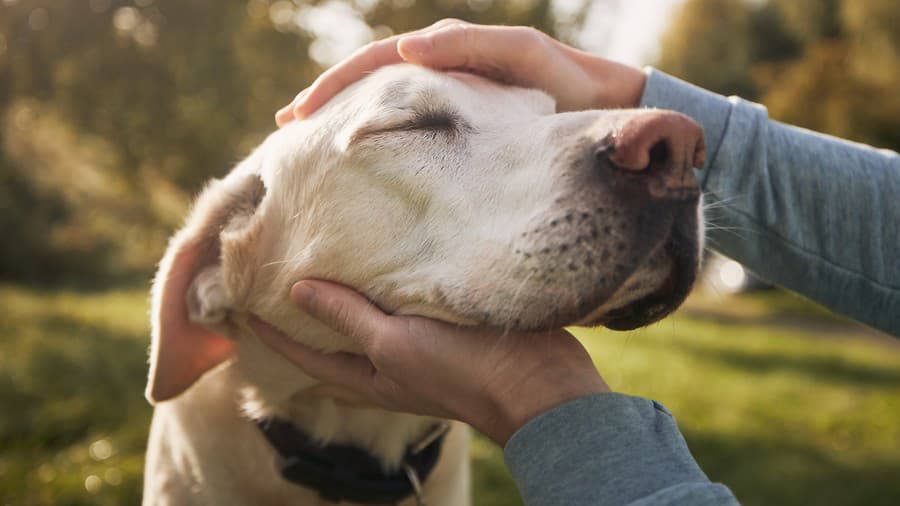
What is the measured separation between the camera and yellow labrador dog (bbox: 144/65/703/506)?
5.46ft

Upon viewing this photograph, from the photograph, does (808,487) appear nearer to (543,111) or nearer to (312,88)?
(543,111)

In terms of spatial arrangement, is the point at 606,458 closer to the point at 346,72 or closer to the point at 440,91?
the point at 440,91

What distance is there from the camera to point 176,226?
15.8ft

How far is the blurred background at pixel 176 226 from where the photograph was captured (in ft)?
16.3

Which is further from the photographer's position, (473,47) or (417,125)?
(473,47)

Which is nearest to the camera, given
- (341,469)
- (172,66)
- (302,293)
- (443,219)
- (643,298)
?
(643,298)

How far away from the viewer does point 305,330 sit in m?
2.20

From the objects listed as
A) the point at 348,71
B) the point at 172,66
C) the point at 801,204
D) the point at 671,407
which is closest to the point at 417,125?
the point at 348,71

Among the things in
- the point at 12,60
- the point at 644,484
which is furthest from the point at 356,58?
the point at 12,60

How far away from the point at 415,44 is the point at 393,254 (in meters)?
0.69

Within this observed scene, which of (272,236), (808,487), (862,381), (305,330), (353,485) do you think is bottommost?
(862,381)

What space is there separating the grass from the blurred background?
0.02 metres

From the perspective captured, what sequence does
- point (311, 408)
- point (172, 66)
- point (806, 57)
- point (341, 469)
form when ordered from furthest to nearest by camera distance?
1. point (806, 57)
2. point (172, 66)
3. point (311, 408)
4. point (341, 469)

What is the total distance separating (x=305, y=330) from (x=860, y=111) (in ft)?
42.4
